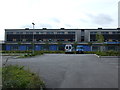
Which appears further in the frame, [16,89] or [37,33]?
[37,33]

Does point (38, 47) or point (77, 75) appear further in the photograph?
point (38, 47)

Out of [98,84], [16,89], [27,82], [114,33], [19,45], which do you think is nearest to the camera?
[16,89]

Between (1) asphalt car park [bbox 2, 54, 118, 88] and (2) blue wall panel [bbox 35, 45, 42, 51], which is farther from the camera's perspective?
(2) blue wall panel [bbox 35, 45, 42, 51]

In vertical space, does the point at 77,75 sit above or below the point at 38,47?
below

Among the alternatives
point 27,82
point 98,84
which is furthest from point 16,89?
point 98,84

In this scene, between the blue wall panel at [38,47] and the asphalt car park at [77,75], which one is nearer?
the asphalt car park at [77,75]

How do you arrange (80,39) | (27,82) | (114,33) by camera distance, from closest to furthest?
(27,82) < (114,33) < (80,39)

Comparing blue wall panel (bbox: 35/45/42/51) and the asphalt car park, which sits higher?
blue wall panel (bbox: 35/45/42/51)

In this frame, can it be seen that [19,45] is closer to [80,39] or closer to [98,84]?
[80,39]

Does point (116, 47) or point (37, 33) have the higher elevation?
point (37, 33)

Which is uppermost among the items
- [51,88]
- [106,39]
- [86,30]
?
[86,30]

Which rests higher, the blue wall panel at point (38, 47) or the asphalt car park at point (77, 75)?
the blue wall panel at point (38, 47)

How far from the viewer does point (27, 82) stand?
5.42 metres

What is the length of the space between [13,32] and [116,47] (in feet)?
133
